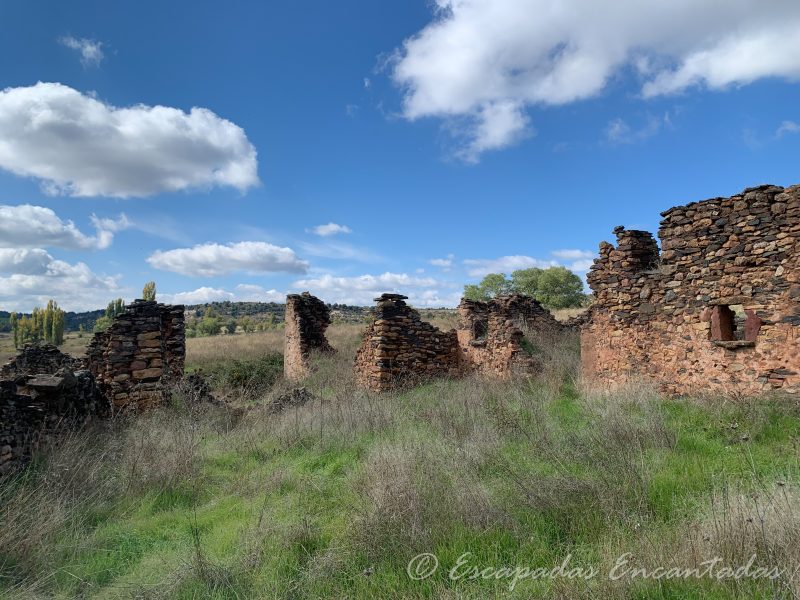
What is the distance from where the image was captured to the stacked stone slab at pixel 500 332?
12.5m

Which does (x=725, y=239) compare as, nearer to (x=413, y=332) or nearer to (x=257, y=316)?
(x=413, y=332)

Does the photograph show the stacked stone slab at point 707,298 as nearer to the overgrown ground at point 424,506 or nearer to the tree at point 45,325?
the overgrown ground at point 424,506

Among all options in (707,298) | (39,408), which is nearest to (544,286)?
(707,298)

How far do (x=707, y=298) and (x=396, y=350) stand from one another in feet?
23.8

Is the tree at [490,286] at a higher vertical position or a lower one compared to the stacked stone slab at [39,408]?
higher

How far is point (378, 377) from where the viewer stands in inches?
499

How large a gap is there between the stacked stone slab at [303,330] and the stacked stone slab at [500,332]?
5.58 metres

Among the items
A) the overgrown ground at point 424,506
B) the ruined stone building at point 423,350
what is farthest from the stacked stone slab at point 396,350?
the overgrown ground at point 424,506

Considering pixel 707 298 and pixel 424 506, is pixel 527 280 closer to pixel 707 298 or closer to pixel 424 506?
pixel 707 298

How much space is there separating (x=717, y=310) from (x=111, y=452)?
9.35 m

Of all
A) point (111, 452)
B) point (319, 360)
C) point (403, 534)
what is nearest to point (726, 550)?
point (403, 534)

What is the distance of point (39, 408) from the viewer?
6844 millimetres

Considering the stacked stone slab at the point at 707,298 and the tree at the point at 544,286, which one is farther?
the tree at the point at 544,286

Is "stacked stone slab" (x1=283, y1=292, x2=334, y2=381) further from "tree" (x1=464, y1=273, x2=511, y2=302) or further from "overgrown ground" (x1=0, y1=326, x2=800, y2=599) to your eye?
"tree" (x1=464, y1=273, x2=511, y2=302)
